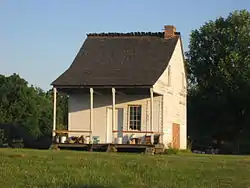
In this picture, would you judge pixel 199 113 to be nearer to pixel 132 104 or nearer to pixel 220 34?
pixel 220 34

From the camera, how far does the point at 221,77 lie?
45.8 m

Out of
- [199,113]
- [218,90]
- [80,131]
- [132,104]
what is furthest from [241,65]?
[80,131]

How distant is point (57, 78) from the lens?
34.4 m

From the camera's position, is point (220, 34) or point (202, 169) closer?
point (202, 169)

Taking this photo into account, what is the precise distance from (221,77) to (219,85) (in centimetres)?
75

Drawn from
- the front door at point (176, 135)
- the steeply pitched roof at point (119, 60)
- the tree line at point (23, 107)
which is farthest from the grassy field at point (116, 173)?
the tree line at point (23, 107)

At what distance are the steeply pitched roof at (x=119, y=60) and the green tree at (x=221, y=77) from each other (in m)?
9.68

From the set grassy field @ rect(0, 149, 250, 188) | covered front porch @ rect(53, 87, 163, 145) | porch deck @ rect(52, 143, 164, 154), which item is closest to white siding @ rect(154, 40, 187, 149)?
covered front porch @ rect(53, 87, 163, 145)

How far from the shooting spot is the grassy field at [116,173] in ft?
50.4

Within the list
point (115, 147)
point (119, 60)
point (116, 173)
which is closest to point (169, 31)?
point (119, 60)

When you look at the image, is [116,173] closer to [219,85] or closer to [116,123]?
[116,123]

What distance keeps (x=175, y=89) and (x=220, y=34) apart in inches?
439

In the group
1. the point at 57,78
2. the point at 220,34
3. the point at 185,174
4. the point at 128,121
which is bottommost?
the point at 185,174

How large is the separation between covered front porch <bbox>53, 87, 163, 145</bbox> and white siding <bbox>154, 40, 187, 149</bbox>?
0.77 meters
